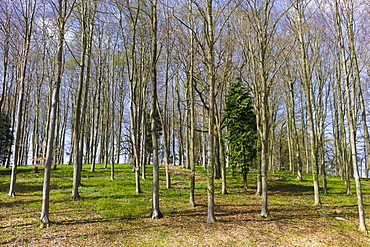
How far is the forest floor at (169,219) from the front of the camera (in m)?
7.01

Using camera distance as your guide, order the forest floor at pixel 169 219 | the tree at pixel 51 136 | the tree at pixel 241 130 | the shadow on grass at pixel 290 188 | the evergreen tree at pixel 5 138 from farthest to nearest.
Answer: the evergreen tree at pixel 5 138 → the shadow on grass at pixel 290 188 → the tree at pixel 241 130 → the tree at pixel 51 136 → the forest floor at pixel 169 219

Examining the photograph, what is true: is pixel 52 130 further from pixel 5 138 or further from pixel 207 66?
pixel 5 138

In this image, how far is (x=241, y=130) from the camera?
613 inches

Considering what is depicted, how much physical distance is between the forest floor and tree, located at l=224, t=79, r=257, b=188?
2142mm

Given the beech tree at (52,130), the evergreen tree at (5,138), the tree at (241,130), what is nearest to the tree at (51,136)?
the beech tree at (52,130)

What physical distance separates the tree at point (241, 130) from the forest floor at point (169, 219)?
7.03 ft

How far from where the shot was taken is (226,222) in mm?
8797

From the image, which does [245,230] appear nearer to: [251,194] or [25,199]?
[251,194]

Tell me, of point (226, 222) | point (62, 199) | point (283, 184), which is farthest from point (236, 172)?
point (62, 199)

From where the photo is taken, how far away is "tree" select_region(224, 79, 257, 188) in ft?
49.8

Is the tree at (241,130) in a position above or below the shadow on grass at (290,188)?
above

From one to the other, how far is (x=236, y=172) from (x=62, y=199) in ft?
33.3

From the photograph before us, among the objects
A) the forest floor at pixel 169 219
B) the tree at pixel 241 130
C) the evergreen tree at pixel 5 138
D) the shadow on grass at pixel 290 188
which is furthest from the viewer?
the evergreen tree at pixel 5 138

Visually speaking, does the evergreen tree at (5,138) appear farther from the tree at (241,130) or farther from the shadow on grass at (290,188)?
the shadow on grass at (290,188)
